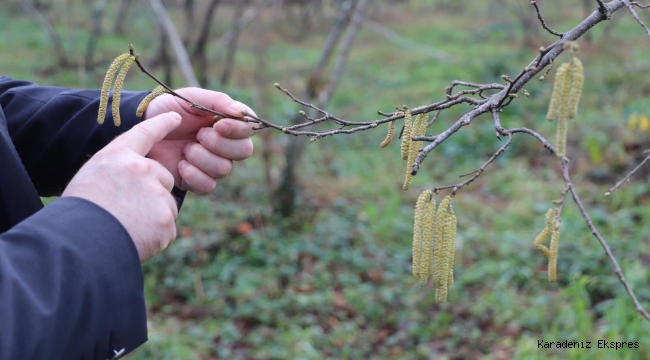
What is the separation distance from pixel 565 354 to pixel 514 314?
62 cm

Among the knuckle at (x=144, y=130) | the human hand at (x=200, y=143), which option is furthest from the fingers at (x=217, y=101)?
the knuckle at (x=144, y=130)

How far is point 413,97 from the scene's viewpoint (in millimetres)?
9812

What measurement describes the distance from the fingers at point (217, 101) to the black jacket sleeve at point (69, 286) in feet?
1.81

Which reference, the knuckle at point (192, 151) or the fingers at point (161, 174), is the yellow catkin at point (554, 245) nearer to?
the fingers at point (161, 174)

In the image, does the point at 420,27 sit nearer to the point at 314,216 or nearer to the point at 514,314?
the point at 314,216

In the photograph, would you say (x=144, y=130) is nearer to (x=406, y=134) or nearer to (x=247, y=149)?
(x=247, y=149)

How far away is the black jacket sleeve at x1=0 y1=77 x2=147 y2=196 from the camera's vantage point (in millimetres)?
1632

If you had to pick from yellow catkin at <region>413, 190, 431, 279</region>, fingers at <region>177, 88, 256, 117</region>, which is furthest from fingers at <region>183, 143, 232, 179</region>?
yellow catkin at <region>413, 190, 431, 279</region>

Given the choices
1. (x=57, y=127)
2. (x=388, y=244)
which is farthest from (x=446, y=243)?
(x=388, y=244)

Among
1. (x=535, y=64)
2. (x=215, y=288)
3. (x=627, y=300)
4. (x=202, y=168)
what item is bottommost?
(x=215, y=288)

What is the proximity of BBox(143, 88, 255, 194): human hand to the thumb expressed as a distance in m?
0.21

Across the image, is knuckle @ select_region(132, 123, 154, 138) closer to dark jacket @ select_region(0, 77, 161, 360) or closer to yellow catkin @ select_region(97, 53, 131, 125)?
yellow catkin @ select_region(97, 53, 131, 125)

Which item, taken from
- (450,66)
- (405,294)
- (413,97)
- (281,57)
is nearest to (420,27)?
(281,57)

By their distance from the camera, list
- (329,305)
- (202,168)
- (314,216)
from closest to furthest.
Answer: (202,168) → (329,305) → (314,216)
